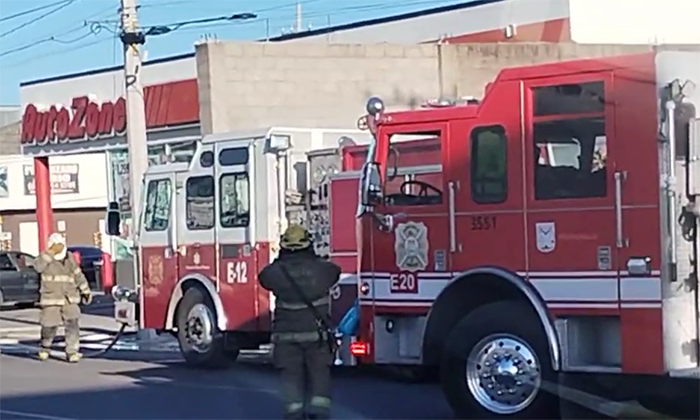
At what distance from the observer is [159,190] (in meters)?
18.2

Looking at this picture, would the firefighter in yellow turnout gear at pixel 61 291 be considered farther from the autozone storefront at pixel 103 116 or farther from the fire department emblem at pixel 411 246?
the autozone storefront at pixel 103 116

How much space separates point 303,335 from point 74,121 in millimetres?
26436

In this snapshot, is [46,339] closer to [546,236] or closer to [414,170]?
[414,170]

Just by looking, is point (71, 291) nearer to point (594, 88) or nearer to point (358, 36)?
point (594, 88)

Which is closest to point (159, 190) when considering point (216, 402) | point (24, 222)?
point (216, 402)

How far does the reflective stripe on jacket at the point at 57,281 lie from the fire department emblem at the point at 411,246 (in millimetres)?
7993

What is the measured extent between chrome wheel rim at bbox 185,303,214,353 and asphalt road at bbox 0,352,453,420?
1.10 feet

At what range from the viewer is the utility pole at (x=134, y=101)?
21969 mm

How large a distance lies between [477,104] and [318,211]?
4645mm

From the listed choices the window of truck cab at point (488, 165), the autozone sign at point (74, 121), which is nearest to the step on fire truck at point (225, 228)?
the window of truck cab at point (488, 165)

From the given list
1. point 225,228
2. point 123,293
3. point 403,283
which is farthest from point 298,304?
point 123,293

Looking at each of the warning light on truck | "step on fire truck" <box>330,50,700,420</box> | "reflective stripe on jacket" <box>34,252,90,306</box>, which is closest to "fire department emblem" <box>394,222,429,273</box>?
→ "step on fire truck" <box>330,50,700,420</box>

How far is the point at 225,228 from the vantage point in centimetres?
1705

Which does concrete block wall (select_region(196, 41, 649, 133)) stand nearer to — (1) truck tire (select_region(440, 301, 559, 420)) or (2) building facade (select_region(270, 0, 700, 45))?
(2) building facade (select_region(270, 0, 700, 45))
